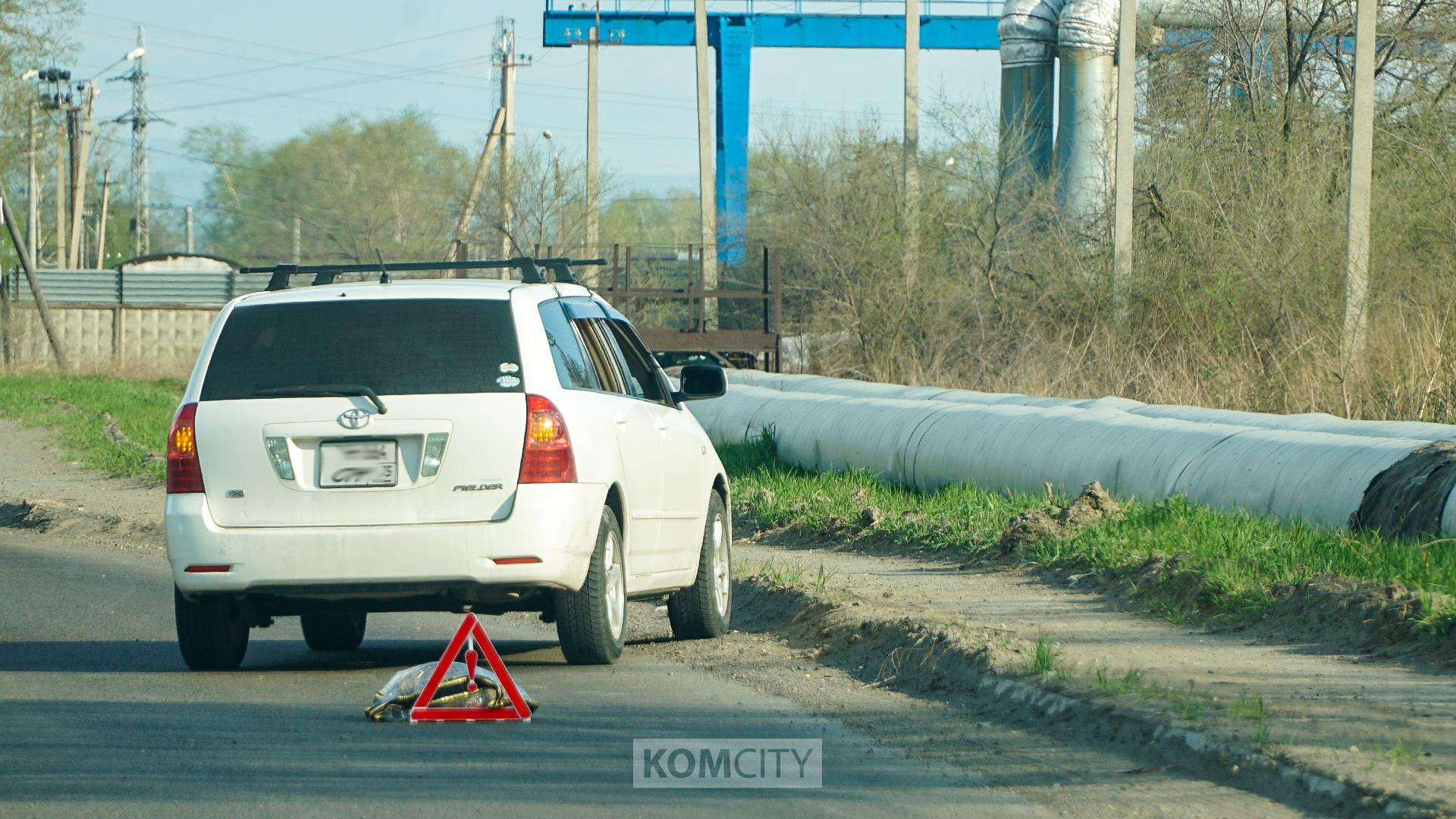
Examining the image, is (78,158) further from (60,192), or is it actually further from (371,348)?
(371,348)

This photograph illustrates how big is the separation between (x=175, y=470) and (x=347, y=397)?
799 mm

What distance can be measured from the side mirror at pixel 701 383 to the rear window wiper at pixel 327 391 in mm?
1916

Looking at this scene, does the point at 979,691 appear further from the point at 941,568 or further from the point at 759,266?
the point at 759,266

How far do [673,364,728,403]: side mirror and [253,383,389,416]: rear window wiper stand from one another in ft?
6.29

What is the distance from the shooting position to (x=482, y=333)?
739 cm

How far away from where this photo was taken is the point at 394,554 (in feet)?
23.1

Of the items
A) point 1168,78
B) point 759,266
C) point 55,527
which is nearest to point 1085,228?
→ point 1168,78

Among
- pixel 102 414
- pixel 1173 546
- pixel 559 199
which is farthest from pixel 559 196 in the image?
pixel 1173 546

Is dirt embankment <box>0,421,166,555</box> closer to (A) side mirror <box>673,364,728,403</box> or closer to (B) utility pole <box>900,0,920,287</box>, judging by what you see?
(A) side mirror <box>673,364,728,403</box>

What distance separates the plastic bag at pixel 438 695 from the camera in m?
6.60

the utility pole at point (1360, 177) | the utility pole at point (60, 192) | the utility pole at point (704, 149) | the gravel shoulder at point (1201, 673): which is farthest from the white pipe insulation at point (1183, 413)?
the utility pole at point (60, 192)

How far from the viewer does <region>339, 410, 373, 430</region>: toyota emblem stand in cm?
714

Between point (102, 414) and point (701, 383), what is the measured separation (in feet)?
71.9

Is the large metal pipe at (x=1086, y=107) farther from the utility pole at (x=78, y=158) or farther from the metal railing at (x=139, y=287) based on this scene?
the utility pole at (x=78, y=158)
